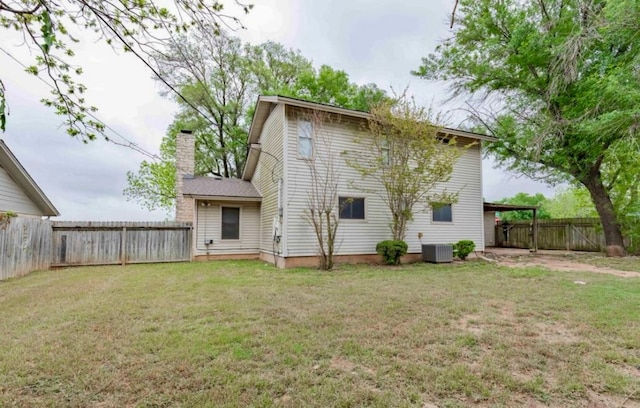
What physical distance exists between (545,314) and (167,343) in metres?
5.10

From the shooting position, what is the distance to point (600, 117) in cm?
938

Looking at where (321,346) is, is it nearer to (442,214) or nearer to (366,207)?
(366,207)

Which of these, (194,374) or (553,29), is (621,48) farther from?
(194,374)

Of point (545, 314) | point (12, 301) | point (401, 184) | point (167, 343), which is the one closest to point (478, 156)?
point (401, 184)

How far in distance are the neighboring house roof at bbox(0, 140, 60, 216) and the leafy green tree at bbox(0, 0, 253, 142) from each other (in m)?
9.31

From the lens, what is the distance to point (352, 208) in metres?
10.5

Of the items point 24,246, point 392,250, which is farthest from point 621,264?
point 24,246

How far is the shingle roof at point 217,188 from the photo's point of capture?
1152 cm

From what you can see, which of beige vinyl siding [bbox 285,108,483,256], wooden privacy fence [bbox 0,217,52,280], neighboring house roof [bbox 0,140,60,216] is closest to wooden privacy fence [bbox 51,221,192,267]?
wooden privacy fence [bbox 0,217,52,280]

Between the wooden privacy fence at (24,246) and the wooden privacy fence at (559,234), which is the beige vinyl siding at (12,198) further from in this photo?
the wooden privacy fence at (559,234)

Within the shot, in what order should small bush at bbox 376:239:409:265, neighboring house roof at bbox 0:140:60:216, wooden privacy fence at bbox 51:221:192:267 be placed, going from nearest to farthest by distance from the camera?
neighboring house roof at bbox 0:140:60:216 → small bush at bbox 376:239:409:265 → wooden privacy fence at bbox 51:221:192:267

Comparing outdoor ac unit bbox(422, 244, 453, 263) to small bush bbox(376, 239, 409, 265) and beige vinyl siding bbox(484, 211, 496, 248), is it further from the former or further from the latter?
beige vinyl siding bbox(484, 211, 496, 248)

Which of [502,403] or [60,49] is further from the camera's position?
[60,49]

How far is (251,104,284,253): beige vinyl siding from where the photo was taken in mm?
10312
